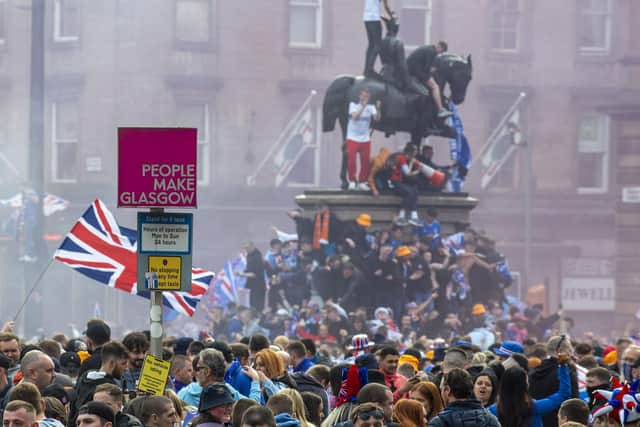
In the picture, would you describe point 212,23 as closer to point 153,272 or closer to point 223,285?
point 223,285

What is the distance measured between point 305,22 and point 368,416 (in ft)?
115

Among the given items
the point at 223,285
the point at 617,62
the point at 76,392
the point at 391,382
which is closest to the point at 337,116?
the point at 223,285

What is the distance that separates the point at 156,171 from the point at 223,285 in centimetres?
1694

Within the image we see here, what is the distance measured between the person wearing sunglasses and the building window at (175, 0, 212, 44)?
34341 millimetres

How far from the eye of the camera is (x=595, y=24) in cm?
4375

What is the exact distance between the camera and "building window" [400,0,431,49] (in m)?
42.8

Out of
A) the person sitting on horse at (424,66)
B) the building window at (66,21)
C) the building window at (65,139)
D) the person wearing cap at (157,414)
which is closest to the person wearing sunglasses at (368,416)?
the person wearing cap at (157,414)

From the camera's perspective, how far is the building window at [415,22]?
42.8m

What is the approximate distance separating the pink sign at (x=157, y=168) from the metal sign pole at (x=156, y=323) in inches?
4.5

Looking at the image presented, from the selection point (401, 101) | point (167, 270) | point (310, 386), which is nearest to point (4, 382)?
point (167, 270)

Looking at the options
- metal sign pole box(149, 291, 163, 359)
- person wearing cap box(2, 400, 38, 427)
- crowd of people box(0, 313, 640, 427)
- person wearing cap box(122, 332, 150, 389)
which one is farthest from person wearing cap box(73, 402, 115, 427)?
person wearing cap box(122, 332, 150, 389)

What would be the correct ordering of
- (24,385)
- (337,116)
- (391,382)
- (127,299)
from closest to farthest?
(24,385), (391,382), (337,116), (127,299)

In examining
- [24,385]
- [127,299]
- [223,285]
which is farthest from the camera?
[127,299]

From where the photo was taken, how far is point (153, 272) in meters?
9.73
